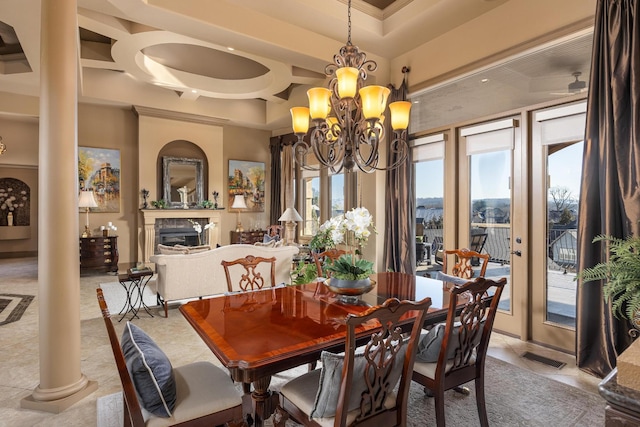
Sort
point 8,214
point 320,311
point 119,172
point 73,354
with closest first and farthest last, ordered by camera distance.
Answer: point 320,311 < point 73,354 < point 119,172 < point 8,214

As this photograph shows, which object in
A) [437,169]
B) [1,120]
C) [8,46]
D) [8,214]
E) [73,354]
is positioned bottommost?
[73,354]

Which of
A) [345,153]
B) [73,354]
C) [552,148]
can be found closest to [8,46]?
[73,354]

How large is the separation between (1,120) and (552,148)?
10.3m

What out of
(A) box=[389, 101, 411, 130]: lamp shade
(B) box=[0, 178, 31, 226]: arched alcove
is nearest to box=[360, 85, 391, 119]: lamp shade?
(A) box=[389, 101, 411, 130]: lamp shade

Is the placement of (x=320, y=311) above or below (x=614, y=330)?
above

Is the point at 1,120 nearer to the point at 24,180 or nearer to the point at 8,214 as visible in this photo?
the point at 24,180

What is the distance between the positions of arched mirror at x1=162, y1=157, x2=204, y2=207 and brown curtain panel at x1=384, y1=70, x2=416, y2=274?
16.8 ft

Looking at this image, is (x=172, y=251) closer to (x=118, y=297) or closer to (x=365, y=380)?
(x=118, y=297)

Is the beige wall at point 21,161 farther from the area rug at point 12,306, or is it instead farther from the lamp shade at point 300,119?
the lamp shade at point 300,119

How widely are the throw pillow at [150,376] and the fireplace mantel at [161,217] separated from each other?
258 inches

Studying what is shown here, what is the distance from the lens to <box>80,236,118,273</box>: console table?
6.59 m

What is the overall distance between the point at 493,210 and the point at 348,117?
2.11 meters

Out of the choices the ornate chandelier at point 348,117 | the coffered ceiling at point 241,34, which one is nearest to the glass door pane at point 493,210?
the coffered ceiling at point 241,34

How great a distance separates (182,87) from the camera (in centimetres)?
671
